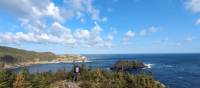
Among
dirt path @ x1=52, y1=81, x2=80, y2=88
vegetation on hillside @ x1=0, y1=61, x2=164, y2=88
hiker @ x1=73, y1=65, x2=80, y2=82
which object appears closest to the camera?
vegetation on hillside @ x1=0, y1=61, x2=164, y2=88

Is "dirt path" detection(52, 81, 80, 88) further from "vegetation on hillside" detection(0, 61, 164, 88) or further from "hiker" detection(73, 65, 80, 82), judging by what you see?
"hiker" detection(73, 65, 80, 82)

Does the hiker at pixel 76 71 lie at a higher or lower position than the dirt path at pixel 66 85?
higher

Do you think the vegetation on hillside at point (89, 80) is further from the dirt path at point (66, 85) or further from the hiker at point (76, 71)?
the hiker at point (76, 71)

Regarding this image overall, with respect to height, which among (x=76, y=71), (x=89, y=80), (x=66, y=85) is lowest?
(x=66, y=85)

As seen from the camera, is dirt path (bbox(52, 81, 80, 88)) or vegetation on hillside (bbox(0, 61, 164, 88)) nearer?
vegetation on hillside (bbox(0, 61, 164, 88))

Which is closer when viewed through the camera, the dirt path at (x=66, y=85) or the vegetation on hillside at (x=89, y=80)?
the vegetation on hillside at (x=89, y=80)

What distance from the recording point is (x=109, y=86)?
91.1 metres

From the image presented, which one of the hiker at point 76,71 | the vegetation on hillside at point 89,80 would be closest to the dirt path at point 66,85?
the vegetation on hillside at point 89,80

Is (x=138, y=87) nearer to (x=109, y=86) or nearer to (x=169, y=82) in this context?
(x=109, y=86)

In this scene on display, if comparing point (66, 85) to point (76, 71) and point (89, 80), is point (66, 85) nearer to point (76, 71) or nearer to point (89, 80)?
point (76, 71)

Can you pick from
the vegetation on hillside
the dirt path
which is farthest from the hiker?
the dirt path

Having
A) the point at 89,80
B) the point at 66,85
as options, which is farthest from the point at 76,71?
the point at 89,80

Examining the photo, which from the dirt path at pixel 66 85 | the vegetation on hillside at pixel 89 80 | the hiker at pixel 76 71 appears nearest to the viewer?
the vegetation on hillside at pixel 89 80

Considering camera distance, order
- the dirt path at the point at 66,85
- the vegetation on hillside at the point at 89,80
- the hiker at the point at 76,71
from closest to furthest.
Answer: the vegetation on hillside at the point at 89,80
the hiker at the point at 76,71
the dirt path at the point at 66,85
